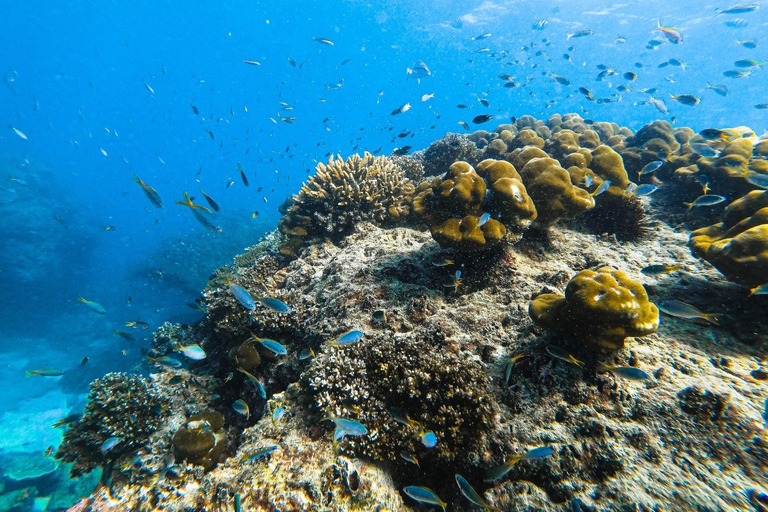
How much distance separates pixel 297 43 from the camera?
9656 cm

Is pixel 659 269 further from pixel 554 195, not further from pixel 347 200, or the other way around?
pixel 347 200

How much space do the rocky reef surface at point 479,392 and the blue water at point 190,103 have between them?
30.1 ft

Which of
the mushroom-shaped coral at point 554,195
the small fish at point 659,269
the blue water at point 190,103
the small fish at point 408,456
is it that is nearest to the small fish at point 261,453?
the small fish at point 408,456

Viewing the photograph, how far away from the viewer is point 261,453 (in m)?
3.20

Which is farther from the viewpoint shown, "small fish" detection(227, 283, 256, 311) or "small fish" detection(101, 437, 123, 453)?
"small fish" detection(101, 437, 123, 453)

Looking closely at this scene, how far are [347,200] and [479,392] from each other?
5.07 meters

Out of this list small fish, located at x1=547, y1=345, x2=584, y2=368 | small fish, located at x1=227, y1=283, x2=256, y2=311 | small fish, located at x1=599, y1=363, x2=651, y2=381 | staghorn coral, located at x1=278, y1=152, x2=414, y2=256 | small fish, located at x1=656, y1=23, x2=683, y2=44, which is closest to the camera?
small fish, located at x1=599, y1=363, x2=651, y2=381

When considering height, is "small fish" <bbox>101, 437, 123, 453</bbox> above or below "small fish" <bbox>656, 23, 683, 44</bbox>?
above

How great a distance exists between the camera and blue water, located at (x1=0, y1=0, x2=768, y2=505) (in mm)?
20594

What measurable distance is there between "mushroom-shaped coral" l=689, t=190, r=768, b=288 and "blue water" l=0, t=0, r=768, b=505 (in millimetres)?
9906

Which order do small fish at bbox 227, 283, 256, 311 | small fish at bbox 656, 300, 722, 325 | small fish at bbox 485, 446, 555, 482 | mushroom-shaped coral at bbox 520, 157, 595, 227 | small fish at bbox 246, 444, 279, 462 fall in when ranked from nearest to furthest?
small fish at bbox 485, 446, 555, 482 < small fish at bbox 246, 444, 279, 462 < small fish at bbox 656, 300, 722, 325 < small fish at bbox 227, 283, 256, 311 < mushroom-shaped coral at bbox 520, 157, 595, 227

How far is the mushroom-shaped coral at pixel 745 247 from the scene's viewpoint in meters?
3.39

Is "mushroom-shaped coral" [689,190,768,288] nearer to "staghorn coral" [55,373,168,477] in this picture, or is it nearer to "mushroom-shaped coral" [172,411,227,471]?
"mushroom-shaped coral" [172,411,227,471]

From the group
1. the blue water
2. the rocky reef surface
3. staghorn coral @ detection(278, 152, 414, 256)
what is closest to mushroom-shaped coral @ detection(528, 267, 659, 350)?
the rocky reef surface
